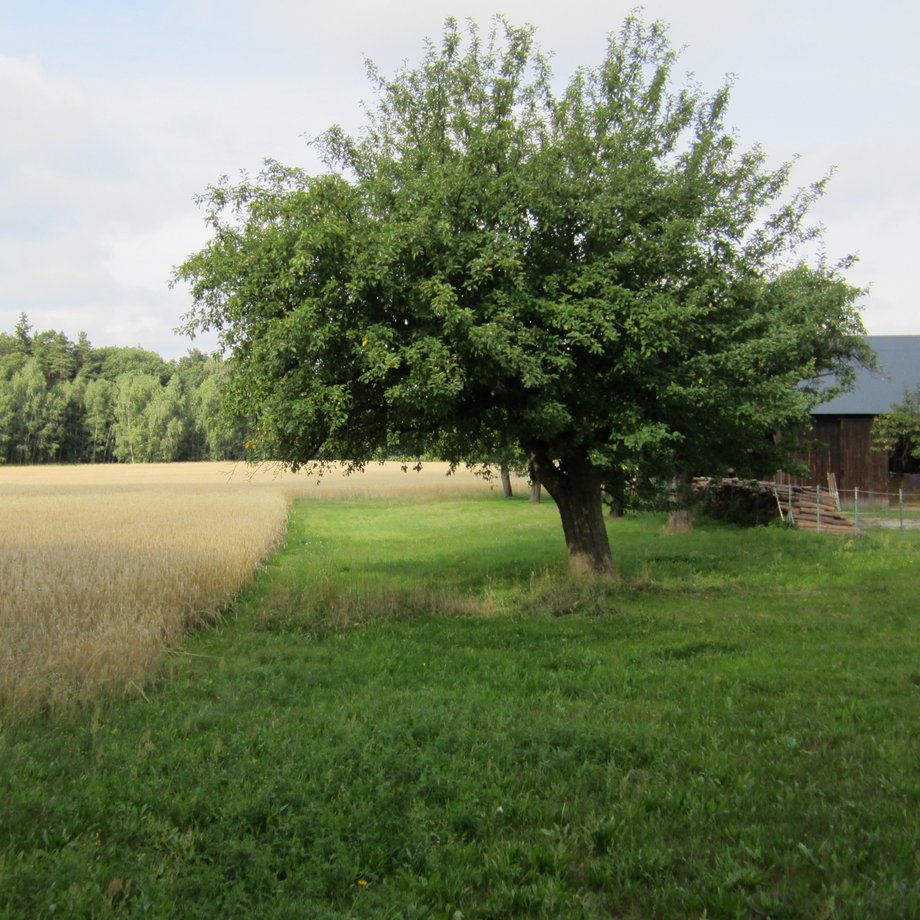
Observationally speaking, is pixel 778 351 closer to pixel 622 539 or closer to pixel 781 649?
pixel 781 649

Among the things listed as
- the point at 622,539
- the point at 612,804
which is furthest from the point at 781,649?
the point at 622,539

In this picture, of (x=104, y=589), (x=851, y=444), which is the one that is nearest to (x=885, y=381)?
(x=851, y=444)

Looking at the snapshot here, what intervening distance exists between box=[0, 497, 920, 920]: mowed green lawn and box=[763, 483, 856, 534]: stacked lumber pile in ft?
46.5

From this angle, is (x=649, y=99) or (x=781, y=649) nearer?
(x=781, y=649)

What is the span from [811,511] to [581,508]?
14.7 metres

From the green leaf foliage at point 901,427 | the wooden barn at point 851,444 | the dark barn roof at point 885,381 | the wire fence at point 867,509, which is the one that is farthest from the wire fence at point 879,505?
the dark barn roof at point 885,381

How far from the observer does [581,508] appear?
1579 cm

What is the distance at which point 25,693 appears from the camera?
727 cm

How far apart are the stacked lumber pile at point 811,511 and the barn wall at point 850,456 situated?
635 centimetres

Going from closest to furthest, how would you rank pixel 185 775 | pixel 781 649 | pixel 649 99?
pixel 185 775 → pixel 781 649 → pixel 649 99

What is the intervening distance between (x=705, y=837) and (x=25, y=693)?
579 centimetres

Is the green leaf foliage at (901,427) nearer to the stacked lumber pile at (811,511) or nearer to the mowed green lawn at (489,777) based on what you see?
the stacked lumber pile at (811,511)

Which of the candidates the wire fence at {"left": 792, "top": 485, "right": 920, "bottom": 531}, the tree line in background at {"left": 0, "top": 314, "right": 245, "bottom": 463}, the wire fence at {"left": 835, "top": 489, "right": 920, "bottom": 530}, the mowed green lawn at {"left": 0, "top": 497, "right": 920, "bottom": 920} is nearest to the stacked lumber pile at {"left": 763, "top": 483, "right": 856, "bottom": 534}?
the wire fence at {"left": 792, "top": 485, "right": 920, "bottom": 531}

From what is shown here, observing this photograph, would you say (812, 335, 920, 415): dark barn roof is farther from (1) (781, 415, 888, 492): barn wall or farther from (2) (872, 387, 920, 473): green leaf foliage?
(2) (872, 387, 920, 473): green leaf foliage
